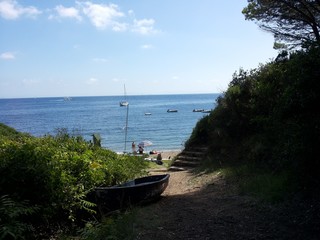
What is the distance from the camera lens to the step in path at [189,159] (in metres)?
18.2

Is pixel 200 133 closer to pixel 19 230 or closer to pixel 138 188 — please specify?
pixel 138 188

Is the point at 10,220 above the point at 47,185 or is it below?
below

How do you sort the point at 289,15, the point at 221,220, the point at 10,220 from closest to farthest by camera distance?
Result: the point at 10,220, the point at 221,220, the point at 289,15

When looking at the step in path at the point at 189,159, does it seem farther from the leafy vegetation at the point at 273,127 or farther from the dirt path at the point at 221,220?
the dirt path at the point at 221,220

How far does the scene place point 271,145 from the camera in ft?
40.2

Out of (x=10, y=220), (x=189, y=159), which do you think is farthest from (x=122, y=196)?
(x=189, y=159)

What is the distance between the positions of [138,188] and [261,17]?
37.6ft

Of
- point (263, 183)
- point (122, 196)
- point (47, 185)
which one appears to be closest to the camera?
point (47, 185)

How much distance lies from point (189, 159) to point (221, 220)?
1188 centimetres

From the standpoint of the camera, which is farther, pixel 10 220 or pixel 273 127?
pixel 273 127

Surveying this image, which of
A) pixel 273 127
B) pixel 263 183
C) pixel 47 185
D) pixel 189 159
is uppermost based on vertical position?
pixel 273 127

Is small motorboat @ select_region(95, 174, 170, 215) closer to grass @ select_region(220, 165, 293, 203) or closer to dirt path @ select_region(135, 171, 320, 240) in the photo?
dirt path @ select_region(135, 171, 320, 240)

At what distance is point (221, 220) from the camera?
7012 mm

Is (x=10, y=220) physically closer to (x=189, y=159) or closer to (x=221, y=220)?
(x=221, y=220)
